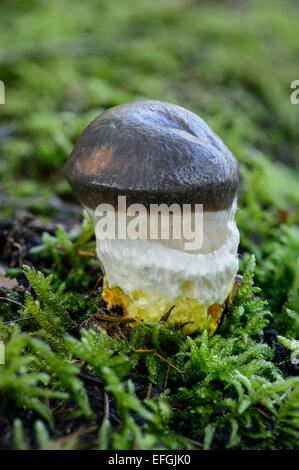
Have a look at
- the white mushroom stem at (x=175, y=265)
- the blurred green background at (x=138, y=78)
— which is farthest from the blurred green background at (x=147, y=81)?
the white mushroom stem at (x=175, y=265)

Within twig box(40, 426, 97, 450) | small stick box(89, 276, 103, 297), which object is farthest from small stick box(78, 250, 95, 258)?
twig box(40, 426, 97, 450)

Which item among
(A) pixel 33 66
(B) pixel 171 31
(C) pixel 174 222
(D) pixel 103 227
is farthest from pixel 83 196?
(B) pixel 171 31

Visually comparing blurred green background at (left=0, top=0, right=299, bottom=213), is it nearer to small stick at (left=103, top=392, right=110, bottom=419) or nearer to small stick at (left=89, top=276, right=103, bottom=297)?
small stick at (left=89, top=276, right=103, bottom=297)

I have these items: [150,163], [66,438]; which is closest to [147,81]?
[150,163]

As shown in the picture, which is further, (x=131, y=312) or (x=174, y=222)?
(x=131, y=312)

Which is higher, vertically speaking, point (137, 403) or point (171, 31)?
point (171, 31)
